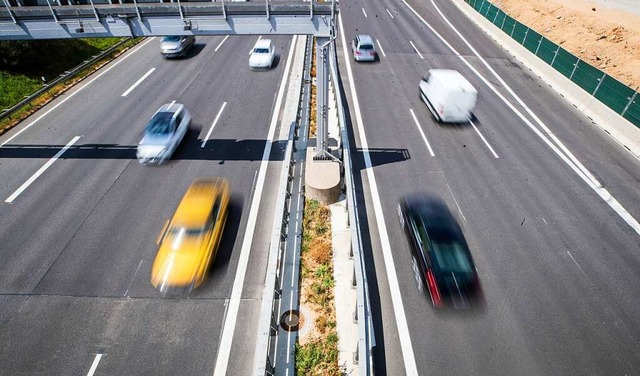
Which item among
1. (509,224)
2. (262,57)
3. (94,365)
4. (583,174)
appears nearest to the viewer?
(94,365)

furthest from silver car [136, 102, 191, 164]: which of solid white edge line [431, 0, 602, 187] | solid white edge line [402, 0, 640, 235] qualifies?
solid white edge line [431, 0, 602, 187]

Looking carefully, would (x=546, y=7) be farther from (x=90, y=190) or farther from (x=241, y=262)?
(x=90, y=190)

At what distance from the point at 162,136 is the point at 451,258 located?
1577 centimetres

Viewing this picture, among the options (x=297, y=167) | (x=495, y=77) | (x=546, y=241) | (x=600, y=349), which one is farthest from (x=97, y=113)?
(x=495, y=77)

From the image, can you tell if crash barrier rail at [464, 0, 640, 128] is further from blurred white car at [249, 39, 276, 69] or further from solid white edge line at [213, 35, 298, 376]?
blurred white car at [249, 39, 276, 69]

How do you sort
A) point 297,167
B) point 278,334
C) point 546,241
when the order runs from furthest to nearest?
1. point 297,167
2. point 546,241
3. point 278,334

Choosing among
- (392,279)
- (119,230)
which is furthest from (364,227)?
(119,230)

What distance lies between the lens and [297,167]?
58.6ft

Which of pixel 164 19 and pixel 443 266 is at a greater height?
pixel 164 19

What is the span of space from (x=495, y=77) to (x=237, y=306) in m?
27.5

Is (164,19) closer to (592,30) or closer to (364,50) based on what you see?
(364,50)

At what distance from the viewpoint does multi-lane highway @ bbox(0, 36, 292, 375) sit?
10547 millimetres

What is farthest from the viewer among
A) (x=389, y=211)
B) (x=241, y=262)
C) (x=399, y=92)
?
(x=399, y=92)

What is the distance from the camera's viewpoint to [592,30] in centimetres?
3131
